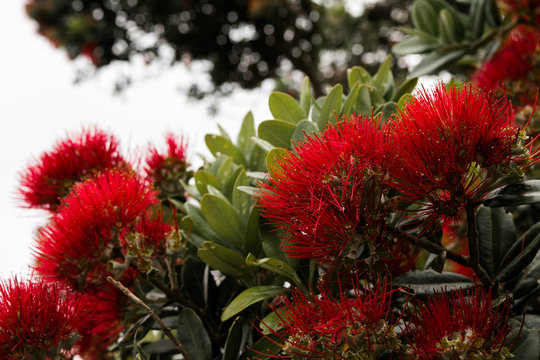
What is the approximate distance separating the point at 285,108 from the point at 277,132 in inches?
3.0

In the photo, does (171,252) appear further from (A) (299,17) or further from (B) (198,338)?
(A) (299,17)

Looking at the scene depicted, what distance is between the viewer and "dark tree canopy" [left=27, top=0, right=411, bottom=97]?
3033 mm

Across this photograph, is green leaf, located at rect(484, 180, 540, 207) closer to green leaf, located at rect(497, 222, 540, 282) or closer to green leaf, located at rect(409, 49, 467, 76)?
green leaf, located at rect(497, 222, 540, 282)

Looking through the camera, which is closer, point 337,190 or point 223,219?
point 337,190

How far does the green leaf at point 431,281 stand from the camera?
0.59 meters

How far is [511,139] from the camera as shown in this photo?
0.51 metres

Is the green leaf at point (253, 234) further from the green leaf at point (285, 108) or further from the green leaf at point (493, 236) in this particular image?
the green leaf at point (493, 236)

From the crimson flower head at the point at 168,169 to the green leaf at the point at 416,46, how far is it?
591 mm

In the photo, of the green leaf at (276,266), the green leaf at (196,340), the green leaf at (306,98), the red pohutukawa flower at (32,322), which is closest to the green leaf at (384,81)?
the green leaf at (306,98)

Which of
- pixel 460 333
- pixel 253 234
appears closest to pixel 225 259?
pixel 253 234

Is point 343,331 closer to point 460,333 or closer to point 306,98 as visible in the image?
point 460,333

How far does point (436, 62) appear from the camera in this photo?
3.61 ft

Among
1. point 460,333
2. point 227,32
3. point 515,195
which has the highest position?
point 227,32

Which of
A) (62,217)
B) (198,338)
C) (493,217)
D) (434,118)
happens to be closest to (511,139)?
(434,118)
